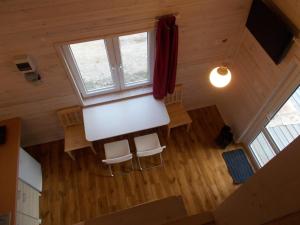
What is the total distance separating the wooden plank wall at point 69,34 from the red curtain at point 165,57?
5.2 inches

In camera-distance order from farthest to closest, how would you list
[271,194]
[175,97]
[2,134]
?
[175,97]
[2,134]
[271,194]

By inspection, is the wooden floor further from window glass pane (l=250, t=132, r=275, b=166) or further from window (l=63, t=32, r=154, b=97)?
window (l=63, t=32, r=154, b=97)

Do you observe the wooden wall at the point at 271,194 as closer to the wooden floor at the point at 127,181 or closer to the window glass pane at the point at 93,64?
the window glass pane at the point at 93,64

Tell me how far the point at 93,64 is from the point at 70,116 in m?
0.91

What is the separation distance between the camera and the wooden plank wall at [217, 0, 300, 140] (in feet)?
9.61

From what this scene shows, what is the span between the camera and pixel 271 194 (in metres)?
0.53

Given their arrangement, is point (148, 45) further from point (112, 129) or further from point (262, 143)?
point (262, 143)

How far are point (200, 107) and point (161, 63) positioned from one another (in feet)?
5.55

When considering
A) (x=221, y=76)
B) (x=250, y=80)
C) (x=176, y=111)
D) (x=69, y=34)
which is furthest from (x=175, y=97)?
(x=69, y=34)

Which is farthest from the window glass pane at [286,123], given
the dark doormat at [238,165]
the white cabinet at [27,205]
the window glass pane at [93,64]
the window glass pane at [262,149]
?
the white cabinet at [27,205]

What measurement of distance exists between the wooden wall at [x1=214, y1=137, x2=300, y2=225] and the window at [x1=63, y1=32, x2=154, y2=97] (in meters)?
2.80

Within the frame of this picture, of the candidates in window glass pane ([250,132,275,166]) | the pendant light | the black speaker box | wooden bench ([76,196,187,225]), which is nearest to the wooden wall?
wooden bench ([76,196,187,225])

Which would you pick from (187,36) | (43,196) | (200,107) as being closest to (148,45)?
(187,36)

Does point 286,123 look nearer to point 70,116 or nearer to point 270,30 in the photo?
point 270,30
